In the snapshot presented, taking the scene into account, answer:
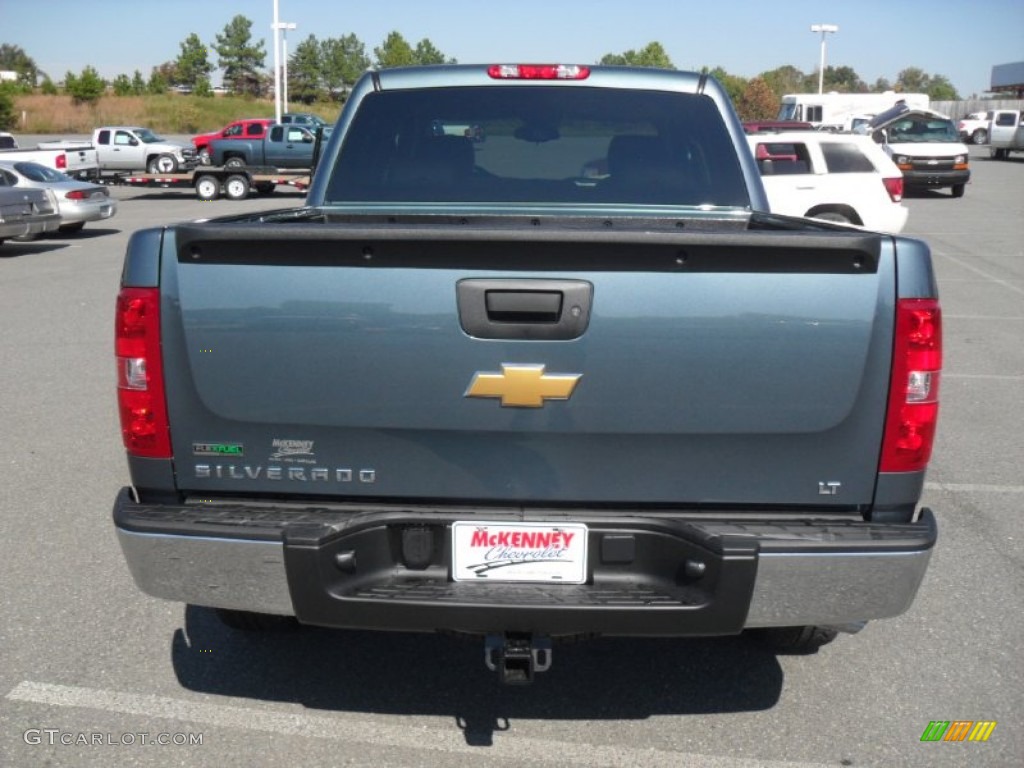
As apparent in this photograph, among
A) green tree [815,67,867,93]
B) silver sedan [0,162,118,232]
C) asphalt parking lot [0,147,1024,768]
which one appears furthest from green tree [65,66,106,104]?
green tree [815,67,867,93]

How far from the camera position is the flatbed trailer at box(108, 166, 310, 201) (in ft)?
96.6

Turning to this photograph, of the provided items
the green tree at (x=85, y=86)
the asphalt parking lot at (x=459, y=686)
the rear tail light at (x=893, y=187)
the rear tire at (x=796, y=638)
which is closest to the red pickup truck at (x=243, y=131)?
the rear tail light at (x=893, y=187)

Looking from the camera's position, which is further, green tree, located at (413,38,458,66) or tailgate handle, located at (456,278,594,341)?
green tree, located at (413,38,458,66)

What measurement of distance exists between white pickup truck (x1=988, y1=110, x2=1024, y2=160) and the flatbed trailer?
30.6 meters

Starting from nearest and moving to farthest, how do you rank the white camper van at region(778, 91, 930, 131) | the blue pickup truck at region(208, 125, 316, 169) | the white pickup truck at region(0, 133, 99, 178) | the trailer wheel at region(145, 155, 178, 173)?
the white pickup truck at region(0, 133, 99, 178) → the blue pickup truck at region(208, 125, 316, 169) → the trailer wheel at region(145, 155, 178, 173) → the white camper van at region(778, 91, 930, 131)

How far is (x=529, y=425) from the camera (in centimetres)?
301

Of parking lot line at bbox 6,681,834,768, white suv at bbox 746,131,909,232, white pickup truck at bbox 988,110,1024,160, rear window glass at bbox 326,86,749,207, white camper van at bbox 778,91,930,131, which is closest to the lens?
parking lot line at bbox 6,681,834,768

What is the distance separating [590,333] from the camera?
2.97 metres

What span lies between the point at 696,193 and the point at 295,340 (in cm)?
216

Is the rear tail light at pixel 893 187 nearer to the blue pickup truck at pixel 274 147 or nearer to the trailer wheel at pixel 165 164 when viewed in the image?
the blue pickup truck at pixel 274 147

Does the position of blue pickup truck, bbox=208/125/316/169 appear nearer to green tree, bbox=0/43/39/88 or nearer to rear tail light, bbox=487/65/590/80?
rear tail light, bbox=487/65/590/80

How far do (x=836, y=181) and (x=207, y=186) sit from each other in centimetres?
Answer: 1873

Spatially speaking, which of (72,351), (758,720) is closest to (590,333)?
(758,720)

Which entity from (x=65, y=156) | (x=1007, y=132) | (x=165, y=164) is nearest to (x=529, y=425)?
(x=65, y=156)
